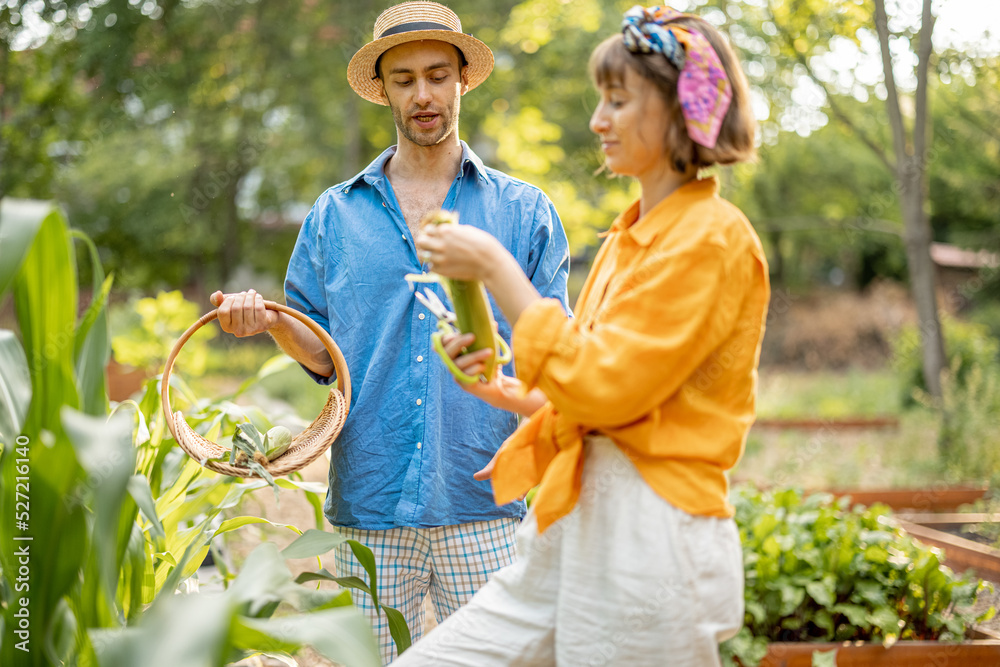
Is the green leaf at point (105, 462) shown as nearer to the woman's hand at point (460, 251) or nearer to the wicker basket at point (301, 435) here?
the wicker basket at point (301, 435)

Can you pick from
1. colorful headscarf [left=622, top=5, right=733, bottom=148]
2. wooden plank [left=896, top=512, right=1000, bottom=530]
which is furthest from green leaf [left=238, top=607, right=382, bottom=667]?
wooden plank [left=896, top=512, right=1000, bottom=530]

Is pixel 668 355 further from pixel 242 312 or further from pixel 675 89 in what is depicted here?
pixel 242 312

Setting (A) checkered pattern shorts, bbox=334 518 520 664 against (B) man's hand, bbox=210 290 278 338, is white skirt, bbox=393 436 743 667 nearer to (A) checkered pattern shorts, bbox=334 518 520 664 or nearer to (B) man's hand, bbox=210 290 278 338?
(A) checkered pattern shorts, bbox=334 518 520 664

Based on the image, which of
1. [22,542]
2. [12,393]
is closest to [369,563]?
[22,542]

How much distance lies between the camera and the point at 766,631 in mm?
2859

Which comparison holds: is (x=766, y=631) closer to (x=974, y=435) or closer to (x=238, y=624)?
(x=238, y=624)

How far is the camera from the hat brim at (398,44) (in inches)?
87.9

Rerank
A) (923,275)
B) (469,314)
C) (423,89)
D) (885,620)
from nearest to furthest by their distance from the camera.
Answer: (469,314), (423,89), (885,620), (923,275)

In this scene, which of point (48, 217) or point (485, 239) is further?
point (48, 217)

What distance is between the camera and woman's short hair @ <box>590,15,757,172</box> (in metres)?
1.42

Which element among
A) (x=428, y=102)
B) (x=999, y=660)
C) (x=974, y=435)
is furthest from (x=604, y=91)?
(x=974, y=435)

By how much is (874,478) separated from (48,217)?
6.18 meters

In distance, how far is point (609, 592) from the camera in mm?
1413

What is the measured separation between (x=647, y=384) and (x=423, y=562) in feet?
3.78
